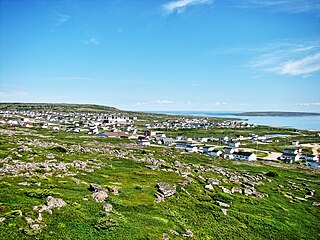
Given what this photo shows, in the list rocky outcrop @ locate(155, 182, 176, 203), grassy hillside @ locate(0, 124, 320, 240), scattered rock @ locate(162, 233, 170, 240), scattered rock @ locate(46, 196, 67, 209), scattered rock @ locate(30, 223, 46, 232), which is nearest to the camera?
scattered rock @ locate(30, 223, 46, 232)

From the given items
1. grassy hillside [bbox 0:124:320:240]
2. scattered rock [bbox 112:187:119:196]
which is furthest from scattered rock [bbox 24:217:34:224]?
scattered rock [bbox 112:187:119:196]

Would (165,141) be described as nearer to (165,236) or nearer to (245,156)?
(245,156)

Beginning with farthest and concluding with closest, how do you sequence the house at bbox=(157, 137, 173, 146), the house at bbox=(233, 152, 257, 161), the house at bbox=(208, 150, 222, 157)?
the house at bbox=(157, 137, 173, 146) → the house at bbox=(208, 150, 222, 157) → the house at bbox=(233, 152, 257, 161)

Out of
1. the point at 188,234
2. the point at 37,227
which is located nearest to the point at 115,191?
the point at 188,234

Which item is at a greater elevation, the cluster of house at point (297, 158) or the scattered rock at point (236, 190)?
the scattered rock at point (236, 190)

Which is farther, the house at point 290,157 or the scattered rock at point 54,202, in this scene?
the house at point 290,157

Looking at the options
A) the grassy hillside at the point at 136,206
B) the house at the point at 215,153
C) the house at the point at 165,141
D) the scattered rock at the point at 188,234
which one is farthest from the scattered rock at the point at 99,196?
the house at the point at 165,141

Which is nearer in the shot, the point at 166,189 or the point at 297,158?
the point at 166,189

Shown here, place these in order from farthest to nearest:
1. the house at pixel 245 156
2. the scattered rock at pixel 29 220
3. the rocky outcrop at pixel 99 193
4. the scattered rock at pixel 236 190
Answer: the house at pixel 245 156 → the scattered rock at pixel 236 190 → the rocky outcrop at pixel 99 193 → the scattered rock at pixel 29 220

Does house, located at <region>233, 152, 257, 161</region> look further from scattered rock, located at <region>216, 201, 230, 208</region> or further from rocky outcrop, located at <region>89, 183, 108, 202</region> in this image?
rocky outcrop, located at <region>89, 183, 108, 202</region>

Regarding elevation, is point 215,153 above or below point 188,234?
below

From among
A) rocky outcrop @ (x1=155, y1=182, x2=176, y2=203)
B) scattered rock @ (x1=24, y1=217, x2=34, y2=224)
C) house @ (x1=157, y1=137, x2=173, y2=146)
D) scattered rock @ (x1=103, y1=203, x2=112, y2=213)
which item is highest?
scattered rock @ (x1=24, y1=217, x2=34, y2=224)

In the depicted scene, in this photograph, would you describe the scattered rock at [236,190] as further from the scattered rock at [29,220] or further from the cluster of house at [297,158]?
the cluster of house at [297,158]

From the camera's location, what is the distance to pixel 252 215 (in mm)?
41719
